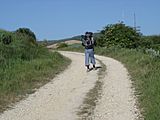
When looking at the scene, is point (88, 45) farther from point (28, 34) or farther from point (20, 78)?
point (28, 34)

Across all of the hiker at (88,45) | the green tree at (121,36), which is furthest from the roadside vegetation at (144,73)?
the hiker at (88,45)

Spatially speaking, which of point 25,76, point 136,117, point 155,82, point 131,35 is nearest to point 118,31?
point 131,35

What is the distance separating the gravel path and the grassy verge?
400mm

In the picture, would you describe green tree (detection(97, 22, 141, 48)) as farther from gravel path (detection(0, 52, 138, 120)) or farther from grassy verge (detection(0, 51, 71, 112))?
gravel path (detection(0, 52, 138, 120))

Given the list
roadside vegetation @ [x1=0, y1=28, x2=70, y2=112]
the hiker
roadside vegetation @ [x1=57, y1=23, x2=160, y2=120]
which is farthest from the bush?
the hiker

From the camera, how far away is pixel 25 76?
1698cm

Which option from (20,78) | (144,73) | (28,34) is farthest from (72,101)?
(28,34)

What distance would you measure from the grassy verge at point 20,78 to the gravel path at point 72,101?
0.40m

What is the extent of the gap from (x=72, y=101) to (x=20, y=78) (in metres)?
4.77

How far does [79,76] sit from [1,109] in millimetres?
7413

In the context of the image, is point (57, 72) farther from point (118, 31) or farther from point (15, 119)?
point (118, 31)

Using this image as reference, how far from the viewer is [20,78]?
16.4 meters

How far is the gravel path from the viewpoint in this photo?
10.3 m

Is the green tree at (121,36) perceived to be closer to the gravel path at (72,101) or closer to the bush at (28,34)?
the bush at (28,34)
